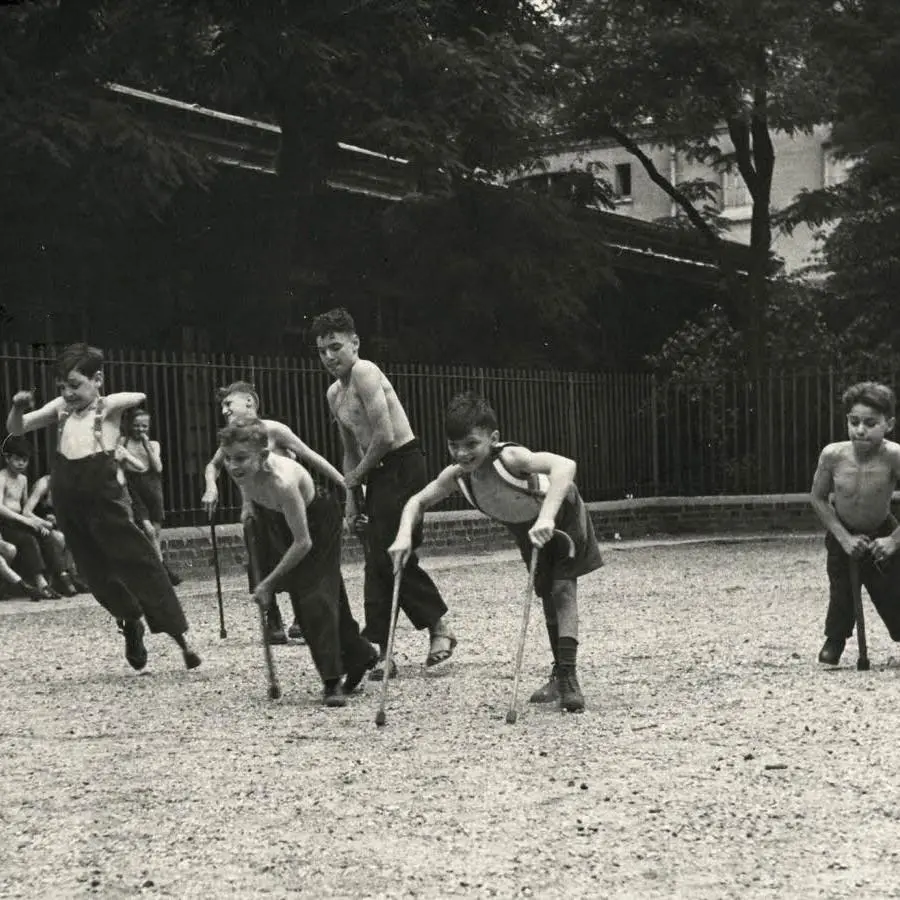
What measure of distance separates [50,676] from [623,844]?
511cm

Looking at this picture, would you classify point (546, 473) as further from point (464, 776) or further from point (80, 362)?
point (80, 362)

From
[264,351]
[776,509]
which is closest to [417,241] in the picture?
[264,351]

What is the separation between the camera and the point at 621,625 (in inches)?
436

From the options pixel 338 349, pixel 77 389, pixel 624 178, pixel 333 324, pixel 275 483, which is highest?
pixel 624 178

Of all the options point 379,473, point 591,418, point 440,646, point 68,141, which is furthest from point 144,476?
point 591,418

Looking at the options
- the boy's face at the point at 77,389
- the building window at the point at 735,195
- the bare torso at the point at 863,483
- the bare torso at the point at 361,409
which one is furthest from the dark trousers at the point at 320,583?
the building window at the point at 735,195

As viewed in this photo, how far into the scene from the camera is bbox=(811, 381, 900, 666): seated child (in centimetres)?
836

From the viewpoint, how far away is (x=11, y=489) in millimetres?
14484

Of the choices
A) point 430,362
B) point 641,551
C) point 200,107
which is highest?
point 200,107

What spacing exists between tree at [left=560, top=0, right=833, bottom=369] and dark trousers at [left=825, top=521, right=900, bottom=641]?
54.3 ft

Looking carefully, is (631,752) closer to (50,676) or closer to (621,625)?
(50,676)

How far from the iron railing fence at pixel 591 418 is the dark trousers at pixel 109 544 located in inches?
298

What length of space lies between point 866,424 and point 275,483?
2.71 metres

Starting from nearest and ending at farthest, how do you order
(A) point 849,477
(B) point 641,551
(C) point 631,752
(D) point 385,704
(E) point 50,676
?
(C) point 631,752 < (D) point 385,704 < (A) point 849,477 < (E) point 50,676 < (B) point 641,551
